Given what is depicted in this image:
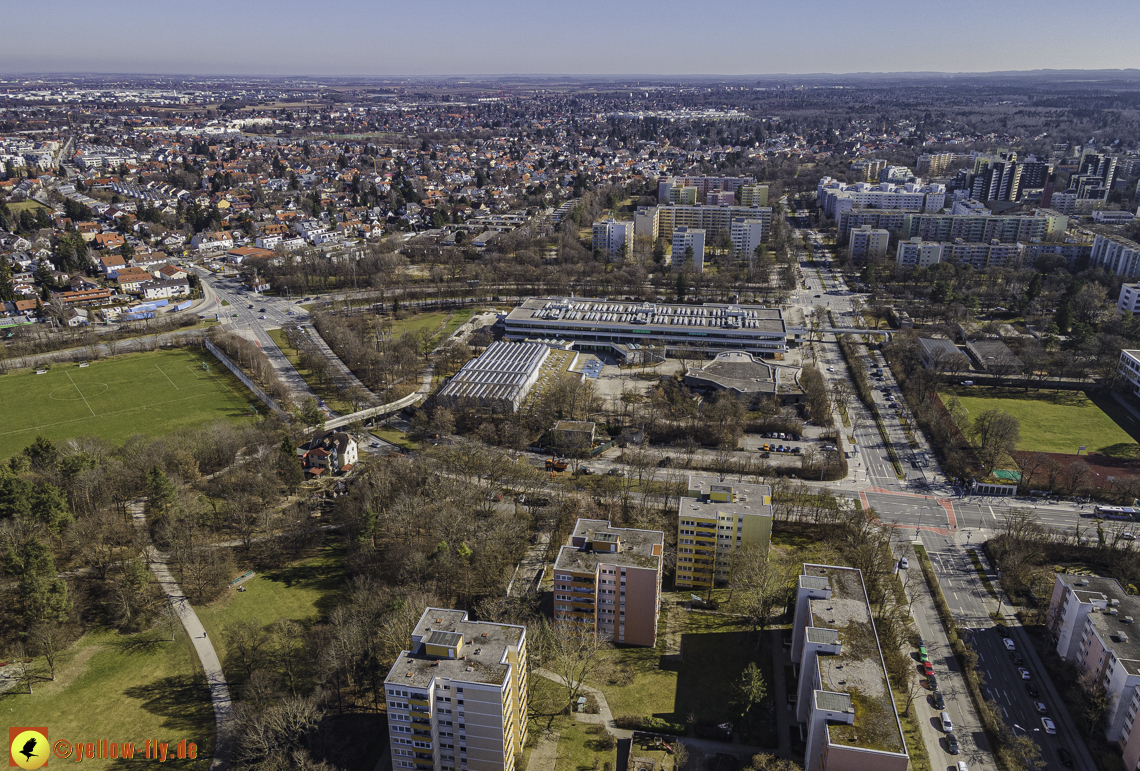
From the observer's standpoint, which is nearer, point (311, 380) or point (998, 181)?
point (311, 380)

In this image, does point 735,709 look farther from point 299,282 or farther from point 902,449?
point 299,282

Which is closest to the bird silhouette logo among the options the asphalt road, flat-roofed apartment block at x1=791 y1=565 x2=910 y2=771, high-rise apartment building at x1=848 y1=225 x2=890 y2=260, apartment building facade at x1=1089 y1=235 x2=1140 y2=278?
flat-roofed apartment block at x1=791 y1=565 x2=910 y2=771

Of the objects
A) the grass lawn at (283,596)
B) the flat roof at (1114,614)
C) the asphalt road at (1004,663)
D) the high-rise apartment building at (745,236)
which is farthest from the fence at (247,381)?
the high-rise apartment building at (745,236)

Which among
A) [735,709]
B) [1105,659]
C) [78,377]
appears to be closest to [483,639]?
[735,709]

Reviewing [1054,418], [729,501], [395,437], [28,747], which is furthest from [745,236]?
[28,747]

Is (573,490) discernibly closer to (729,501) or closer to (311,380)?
(729,501)

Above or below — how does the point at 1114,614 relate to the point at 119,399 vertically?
above
